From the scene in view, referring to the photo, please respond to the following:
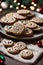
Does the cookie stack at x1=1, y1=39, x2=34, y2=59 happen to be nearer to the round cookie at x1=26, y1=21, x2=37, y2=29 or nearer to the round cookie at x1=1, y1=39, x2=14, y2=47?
the round cookie at x1=1, y1=39, x2=14, y2=47

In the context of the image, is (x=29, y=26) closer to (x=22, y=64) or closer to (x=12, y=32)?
(x=12, y=32)

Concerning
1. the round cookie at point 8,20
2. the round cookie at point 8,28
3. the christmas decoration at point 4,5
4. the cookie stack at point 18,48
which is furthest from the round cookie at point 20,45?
the christmas decoration at point 4,5

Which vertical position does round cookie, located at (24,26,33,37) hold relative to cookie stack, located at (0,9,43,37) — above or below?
below

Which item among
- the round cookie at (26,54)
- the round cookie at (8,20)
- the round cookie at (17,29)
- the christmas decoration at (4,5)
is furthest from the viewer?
the christmas decoration at (4,5)

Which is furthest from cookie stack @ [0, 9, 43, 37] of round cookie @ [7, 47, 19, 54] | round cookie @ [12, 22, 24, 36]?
round cookie @ [7, 47, 19, 54]

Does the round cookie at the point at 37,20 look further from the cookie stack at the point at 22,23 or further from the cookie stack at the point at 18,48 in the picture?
the cookie stack at the point at 18,48

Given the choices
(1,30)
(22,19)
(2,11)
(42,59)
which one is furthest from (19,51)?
(2,11)

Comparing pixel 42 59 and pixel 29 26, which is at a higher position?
pixel 29 26
